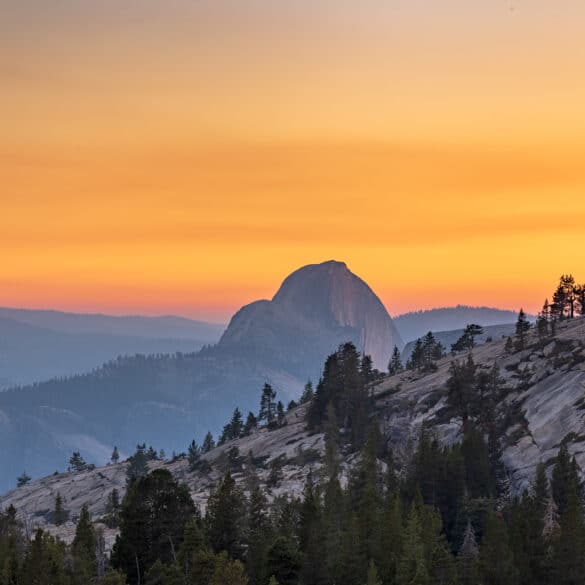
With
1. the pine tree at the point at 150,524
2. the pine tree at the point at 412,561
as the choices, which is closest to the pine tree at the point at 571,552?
the pine tree at the point at 412,561

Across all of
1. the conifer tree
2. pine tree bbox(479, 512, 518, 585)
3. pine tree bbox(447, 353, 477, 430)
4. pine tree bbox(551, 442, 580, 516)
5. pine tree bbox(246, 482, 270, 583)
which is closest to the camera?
pine tree bbox(479, 512, 518, 585)

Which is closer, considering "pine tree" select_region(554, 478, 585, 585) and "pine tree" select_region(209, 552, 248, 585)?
"pine tree" select_region(209, 552, 248, 585)

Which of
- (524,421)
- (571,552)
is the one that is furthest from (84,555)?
(524,421)

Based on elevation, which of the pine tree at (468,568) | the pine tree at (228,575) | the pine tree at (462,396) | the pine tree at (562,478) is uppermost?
the pine tree at (462,396)

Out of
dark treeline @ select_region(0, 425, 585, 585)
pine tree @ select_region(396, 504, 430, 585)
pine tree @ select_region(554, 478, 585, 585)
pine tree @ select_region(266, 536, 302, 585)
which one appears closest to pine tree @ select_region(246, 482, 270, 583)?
dark treeline @ select_region(0, 425, 585, 585)

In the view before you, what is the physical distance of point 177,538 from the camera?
11875 cm

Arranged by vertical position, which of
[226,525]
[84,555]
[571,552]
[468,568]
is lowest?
[468,568]

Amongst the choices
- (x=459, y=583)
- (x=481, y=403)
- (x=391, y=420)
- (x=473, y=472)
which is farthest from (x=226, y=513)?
(x=391, y=420)

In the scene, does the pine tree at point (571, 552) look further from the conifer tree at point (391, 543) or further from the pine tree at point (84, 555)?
the pine tree at point (84, 555)

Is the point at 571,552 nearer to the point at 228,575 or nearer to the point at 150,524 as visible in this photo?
the point at 228,575

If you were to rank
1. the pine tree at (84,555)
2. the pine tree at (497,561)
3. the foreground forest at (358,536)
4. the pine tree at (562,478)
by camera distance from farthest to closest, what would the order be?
1. the pine tree at (562,478)
2. the pine tree at (84,555)
3. the foreground forest at (358,536)
4. the pine tree at (497,561)

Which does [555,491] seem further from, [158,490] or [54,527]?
[54,527]

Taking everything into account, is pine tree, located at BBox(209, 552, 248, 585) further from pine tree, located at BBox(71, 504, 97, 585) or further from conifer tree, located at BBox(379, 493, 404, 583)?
pine tree, located at BBox(71, 504, 97, 585)

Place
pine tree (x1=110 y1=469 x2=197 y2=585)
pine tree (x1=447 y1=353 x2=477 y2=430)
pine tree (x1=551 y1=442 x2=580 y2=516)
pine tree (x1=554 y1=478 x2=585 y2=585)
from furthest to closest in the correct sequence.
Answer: pine tree (x1=447 y1=353 x2=477 y2=430) < pine tree (x1=551 y1=442 x2=580 y2=516) < pine tree (x1=110 y1=469 x2=197 y2=585) < pine tree (x1=554 y1=478 x2=585 y2=585)
